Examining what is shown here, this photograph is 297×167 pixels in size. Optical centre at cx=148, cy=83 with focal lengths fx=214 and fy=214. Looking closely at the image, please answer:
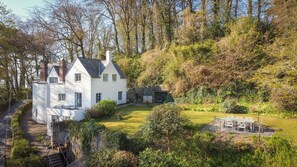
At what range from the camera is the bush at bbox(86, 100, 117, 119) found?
67.4 ft

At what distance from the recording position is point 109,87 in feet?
85.3

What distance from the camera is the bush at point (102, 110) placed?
20.5m

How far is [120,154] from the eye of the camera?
1034cm

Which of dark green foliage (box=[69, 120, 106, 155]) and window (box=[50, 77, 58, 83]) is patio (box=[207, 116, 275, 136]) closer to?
dark green foliage (box=[69, 120, 106, 155])

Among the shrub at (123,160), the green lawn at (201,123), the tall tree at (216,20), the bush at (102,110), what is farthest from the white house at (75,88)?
the tall tree at (216,20)

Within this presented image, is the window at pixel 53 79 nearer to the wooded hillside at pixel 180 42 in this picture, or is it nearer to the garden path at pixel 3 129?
the garden path at pixel 3 129

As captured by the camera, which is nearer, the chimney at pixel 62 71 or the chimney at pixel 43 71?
the chimney at pixel 62 71

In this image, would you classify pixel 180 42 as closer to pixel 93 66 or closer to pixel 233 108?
pixel 93 66

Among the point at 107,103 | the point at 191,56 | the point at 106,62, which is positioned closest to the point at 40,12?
the point at 106,62

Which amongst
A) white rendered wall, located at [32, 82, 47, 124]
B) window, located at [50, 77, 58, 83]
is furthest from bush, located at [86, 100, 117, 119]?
white rendered wall, located at [32, 82, 47, 124]

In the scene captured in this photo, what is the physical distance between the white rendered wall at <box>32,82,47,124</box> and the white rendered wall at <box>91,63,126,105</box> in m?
8.29

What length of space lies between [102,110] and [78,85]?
17.8 feet

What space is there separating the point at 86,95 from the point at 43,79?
9056mm

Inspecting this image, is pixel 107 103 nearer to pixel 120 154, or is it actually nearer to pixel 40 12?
pixel 120 154
